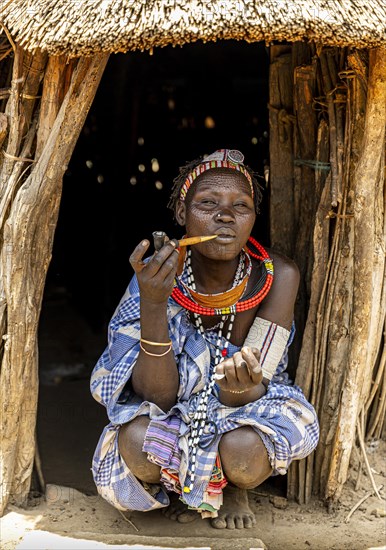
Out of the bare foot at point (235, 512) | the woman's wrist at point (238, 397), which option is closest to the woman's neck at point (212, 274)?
the woman's wrist at point (238, 397)

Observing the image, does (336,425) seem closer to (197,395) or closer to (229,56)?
(197,395)

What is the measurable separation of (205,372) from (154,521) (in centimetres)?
59

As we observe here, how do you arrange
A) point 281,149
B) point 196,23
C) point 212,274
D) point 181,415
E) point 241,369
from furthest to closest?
point 281,149, point 212,274, point 181,415, point 241,369, point 196,23

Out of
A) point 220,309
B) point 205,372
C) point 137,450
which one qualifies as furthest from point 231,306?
point 137,450

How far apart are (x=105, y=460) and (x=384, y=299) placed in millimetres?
1271

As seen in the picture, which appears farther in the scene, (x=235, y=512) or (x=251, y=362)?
(x=235, y=512)

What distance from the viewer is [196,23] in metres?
2.53

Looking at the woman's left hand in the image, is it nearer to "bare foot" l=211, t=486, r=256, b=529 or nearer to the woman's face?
the woman's face

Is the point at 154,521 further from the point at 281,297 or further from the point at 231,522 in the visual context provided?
the point at 281,297

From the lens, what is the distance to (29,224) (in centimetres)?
300

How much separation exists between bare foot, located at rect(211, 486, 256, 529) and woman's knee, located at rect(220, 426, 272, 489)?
233mm

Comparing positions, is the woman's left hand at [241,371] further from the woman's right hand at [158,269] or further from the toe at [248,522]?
the toe at [248,522]

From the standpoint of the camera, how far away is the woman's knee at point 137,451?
9.32ft

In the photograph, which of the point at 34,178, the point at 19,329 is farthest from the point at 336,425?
the point at 34,178
